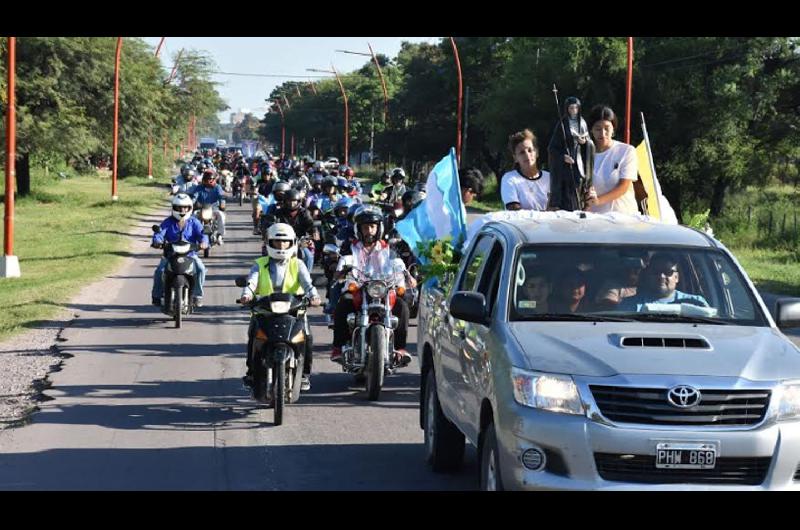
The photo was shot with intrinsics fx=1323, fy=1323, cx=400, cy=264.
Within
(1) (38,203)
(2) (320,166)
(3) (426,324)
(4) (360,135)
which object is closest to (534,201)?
A: (3) (426,324)

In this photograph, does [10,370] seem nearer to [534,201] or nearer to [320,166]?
[534,201]

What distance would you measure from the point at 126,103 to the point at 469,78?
1264 inches

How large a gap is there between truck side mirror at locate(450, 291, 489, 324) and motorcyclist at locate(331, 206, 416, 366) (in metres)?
5.21

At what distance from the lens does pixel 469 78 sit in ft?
296

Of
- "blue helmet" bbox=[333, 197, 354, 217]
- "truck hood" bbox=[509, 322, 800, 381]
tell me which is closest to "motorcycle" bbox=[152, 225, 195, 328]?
"blue helmet" bbox=[333, 197, 354, 217]

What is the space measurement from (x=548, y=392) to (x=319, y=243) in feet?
54.4

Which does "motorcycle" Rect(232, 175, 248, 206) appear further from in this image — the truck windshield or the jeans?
the truck windshield

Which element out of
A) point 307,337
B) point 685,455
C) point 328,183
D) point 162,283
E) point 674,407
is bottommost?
point 162,283

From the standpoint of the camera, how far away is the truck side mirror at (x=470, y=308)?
732cm

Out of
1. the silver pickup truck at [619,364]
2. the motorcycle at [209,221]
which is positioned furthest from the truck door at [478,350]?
the motorcycle at [209,221]

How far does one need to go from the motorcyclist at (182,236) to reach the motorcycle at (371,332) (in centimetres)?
613

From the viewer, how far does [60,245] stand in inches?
1314

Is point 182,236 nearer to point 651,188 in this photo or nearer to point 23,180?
point 651,188

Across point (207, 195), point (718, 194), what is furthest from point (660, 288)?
point (718, 194)
